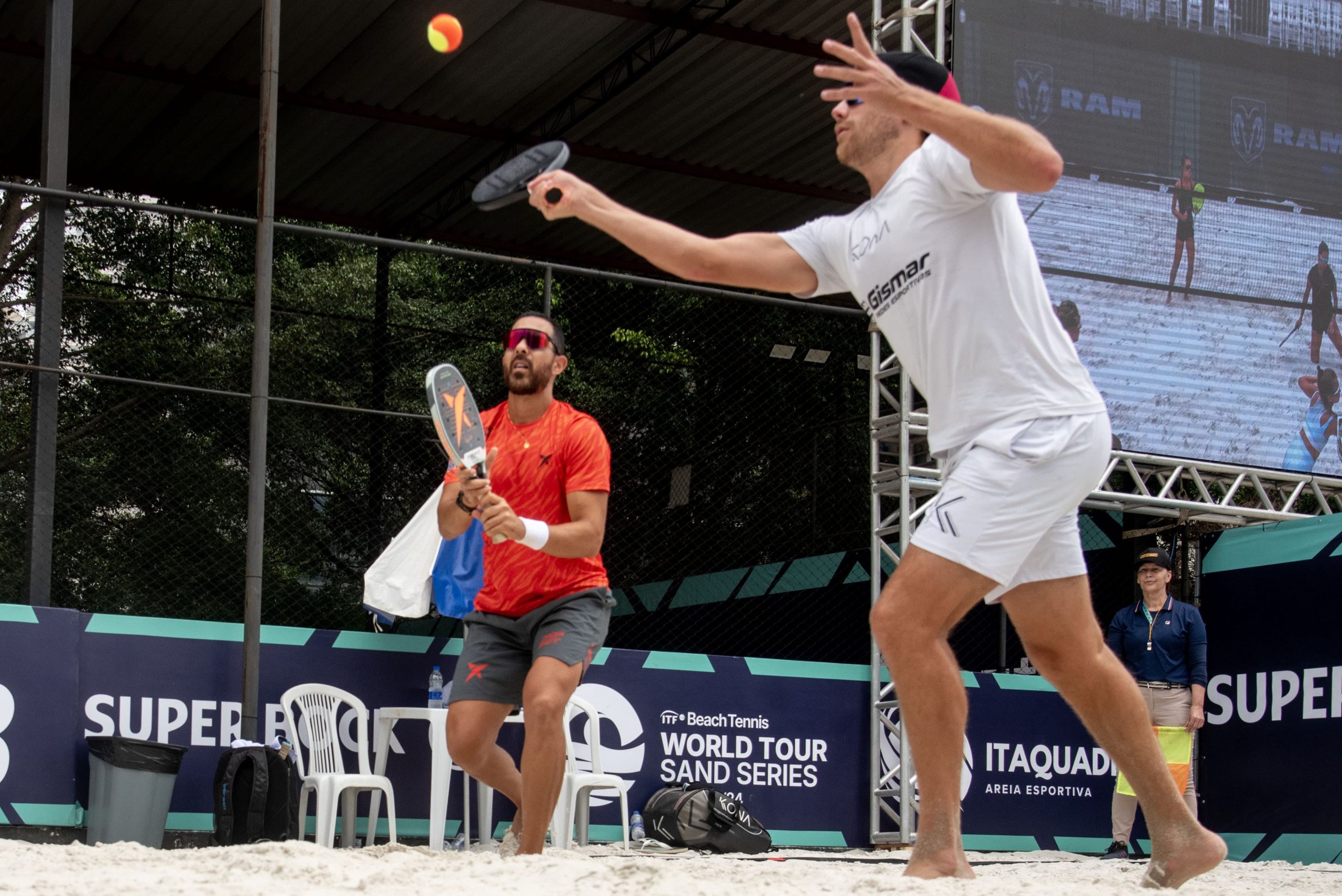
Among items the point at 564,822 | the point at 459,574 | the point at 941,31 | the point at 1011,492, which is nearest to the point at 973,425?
the point at 1011,492

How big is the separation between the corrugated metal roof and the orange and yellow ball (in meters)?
0.12

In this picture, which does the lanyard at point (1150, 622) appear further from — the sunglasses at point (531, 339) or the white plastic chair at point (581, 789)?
the sunglasses at point (531, 339)

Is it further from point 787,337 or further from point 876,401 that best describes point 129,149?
point 876,401

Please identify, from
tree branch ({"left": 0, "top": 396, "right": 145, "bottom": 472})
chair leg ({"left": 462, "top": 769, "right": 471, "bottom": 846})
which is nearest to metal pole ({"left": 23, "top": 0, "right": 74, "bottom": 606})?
chair leg ({"left": 462, "top": 769, "right": 471, "bottom": 846})

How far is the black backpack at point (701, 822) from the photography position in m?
7.16

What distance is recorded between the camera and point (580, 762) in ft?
24.3

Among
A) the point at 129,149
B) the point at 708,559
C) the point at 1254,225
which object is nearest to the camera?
the point at 1254,225

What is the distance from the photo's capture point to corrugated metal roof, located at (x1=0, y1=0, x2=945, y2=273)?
11961mm

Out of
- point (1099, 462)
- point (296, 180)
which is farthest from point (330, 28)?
point (1099, 462)

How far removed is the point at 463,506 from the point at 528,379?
611mm

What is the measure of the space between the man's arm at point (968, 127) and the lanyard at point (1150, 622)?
18.7ft

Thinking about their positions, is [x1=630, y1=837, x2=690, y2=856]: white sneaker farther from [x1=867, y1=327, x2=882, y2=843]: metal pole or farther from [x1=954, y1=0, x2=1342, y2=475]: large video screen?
[x1=954, y1=0, x2=1342, y2=475]: large video screen

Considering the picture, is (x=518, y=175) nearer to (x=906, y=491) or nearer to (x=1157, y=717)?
(x=906, y=491)

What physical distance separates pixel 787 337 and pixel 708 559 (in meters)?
2.86
